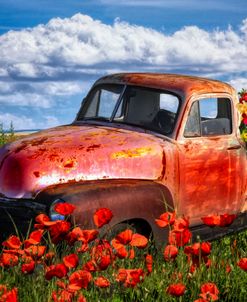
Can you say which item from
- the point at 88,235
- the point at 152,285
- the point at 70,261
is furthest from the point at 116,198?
the point at 70,261

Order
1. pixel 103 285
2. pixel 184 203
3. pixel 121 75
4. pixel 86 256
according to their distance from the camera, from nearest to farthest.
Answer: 1. pixel 103 285
2. pixel 86 256
3. pixel 184 203
4. pixel 121 75

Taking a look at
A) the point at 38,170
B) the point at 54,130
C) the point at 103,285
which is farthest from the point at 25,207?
the point at 103,285

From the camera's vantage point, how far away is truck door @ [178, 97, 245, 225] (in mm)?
6281

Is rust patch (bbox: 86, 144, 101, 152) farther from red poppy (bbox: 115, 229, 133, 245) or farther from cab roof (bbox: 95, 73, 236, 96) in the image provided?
red poppy (bbox: 115, 229, 133, 245)

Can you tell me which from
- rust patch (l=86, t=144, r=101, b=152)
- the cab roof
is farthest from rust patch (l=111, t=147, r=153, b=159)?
the cab roof

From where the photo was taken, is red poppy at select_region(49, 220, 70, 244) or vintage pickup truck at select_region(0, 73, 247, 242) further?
vintage pickup truck at select_region(0, 73, 247, 242)

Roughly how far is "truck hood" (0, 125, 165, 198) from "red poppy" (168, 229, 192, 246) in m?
1.62

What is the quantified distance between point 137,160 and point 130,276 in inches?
97.7

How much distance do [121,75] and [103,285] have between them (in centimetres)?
392

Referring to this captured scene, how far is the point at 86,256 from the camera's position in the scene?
14.7ft

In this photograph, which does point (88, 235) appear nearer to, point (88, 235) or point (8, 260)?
point (88, 235)

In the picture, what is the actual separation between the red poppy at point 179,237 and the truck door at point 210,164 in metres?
2.08

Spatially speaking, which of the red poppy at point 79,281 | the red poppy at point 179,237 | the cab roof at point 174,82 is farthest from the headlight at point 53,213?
the cab roof at point 174,82

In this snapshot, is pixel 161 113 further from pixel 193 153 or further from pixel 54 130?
pixel 54 130
